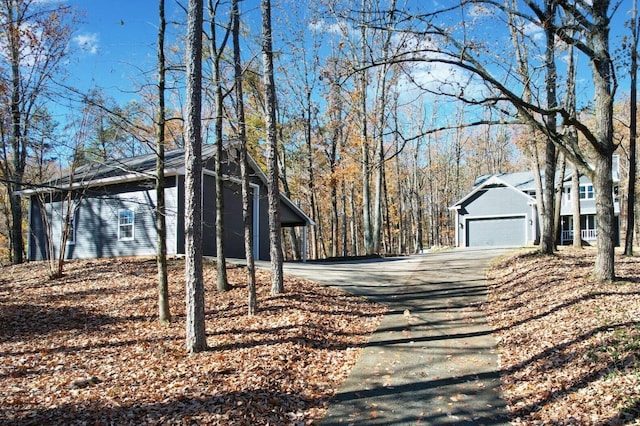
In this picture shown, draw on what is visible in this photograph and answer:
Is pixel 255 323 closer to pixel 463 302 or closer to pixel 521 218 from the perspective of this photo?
pixel 463 302

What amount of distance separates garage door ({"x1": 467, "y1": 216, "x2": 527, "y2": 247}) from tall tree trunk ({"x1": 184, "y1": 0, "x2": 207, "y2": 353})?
93.4 feet

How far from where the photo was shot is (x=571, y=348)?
5758 mm

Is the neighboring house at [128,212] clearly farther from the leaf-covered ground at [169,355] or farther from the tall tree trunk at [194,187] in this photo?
the tall tree trunk at [194,187]

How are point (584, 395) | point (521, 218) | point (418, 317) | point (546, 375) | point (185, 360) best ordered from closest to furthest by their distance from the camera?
point (584, 395), point (546, 375), point (185, 360), point (418, 317), point (521, 218)

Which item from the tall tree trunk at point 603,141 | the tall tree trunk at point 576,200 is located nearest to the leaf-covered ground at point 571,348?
the tall tree trunk at point 603,141

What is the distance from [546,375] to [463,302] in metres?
4.52

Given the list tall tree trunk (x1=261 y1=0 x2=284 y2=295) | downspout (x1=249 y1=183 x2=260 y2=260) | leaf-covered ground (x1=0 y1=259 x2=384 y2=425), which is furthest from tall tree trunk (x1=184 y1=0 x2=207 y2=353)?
downspout (x1=249 y1=183 x2=260 y2=260)

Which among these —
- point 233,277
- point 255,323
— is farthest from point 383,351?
point 233,277

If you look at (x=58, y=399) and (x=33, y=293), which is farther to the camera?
(x=33, y=293)

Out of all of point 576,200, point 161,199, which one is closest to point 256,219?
point 161,199

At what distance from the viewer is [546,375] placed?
212 inches

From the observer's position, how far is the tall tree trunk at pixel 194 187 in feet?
22.4

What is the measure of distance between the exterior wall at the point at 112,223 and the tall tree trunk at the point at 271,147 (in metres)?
6.31

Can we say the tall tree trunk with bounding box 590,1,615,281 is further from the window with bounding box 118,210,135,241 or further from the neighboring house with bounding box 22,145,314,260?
the window with bounding box 118,210,135,241
